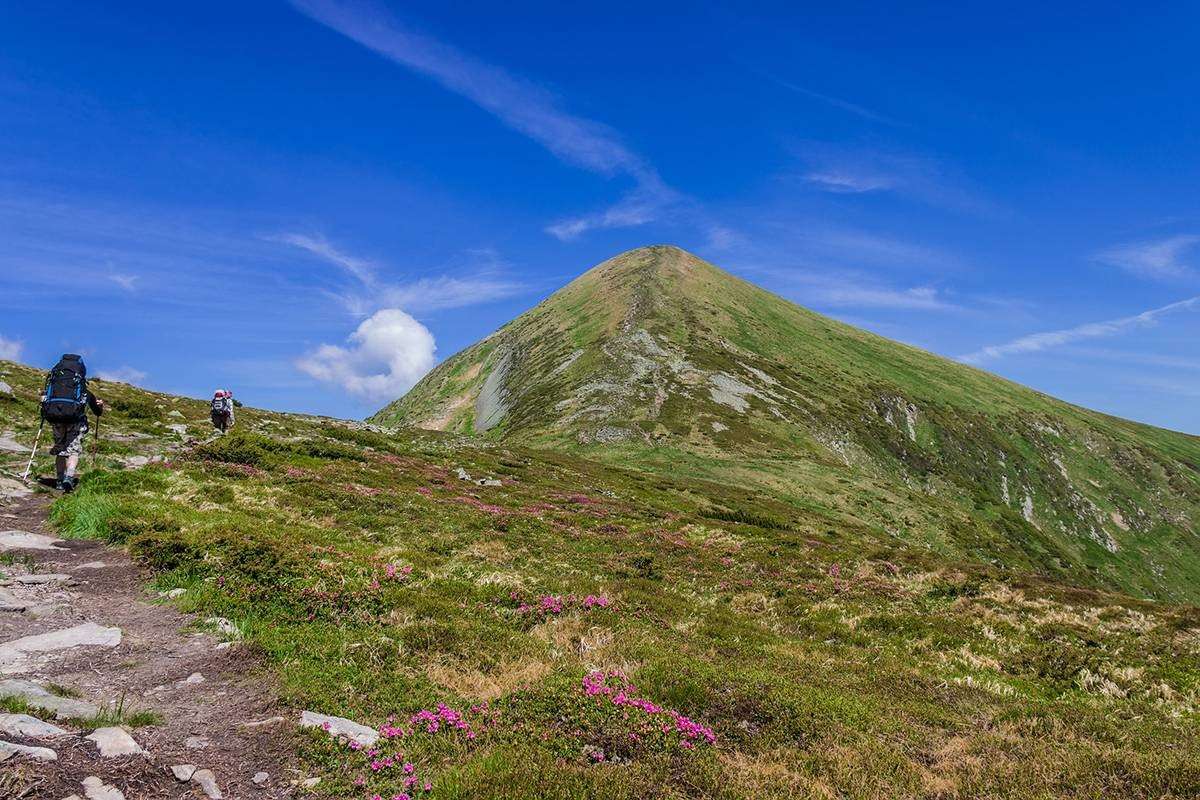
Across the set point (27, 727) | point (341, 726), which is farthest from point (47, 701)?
point (341, 726)

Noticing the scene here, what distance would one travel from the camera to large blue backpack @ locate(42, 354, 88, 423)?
1934cm

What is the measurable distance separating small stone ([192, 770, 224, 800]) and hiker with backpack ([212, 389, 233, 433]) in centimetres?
3460

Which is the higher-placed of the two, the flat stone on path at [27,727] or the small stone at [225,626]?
the flat stone on path at [27,727]

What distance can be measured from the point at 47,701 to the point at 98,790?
→ 2.41 metres

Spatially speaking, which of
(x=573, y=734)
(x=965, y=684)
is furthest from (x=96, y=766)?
(x=965, y=684)

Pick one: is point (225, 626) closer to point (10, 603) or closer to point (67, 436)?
point (10, 603)

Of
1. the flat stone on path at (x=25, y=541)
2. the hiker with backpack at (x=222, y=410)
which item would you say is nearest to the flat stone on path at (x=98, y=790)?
the flat stone on path at (x=25, y=541)

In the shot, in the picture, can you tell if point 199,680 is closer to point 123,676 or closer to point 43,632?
point 123,676

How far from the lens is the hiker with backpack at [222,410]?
1412 inches

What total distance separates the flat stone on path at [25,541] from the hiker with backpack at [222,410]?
22.5 metres

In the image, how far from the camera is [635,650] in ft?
41.7

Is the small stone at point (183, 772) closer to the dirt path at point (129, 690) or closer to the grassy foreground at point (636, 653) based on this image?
the dirt path at point (129, 690)

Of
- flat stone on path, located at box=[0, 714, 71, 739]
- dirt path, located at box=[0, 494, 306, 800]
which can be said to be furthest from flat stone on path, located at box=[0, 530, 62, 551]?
flat stone on path, located at box=[0, 714, 71, 739]

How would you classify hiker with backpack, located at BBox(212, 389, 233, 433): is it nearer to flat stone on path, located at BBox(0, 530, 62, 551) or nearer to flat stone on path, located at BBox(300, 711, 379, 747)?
flat stone on path, located at BBox(0, 530, 62, 551)
